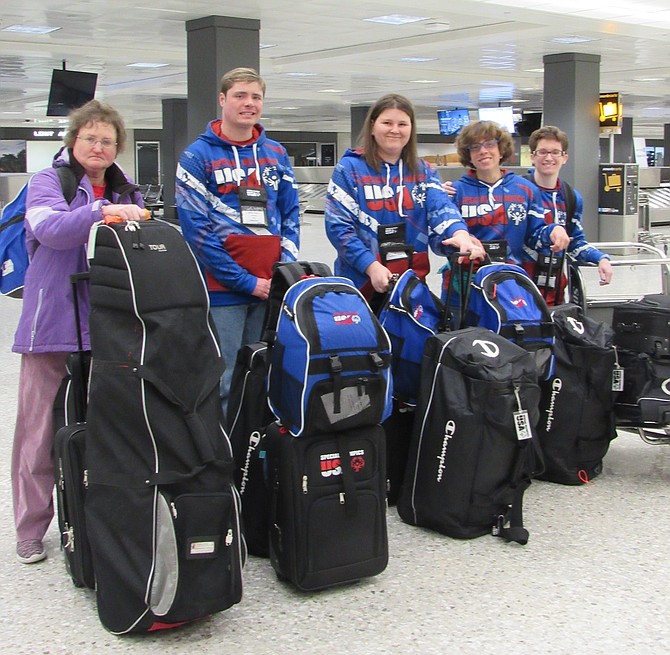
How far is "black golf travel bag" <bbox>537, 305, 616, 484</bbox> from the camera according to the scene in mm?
3773

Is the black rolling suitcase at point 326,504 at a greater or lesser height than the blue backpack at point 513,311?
lesser

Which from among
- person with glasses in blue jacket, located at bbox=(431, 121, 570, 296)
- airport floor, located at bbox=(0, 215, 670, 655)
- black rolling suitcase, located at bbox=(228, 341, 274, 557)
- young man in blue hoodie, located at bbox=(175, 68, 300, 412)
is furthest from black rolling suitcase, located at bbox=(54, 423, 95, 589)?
person with glasses in blue jacket, located at bbox=(431, 121, 570, 296)

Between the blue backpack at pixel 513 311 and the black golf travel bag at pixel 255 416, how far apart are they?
830mm

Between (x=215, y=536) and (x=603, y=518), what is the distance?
1.68 m

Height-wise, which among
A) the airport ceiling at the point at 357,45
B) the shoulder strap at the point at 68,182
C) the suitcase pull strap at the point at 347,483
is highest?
the airport ceiling at the point at 357,45

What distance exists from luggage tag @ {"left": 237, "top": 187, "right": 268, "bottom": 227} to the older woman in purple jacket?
47 cm

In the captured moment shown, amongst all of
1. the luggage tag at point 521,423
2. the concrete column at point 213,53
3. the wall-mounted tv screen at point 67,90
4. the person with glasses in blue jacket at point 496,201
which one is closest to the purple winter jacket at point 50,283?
the luggage tag at point 521,423

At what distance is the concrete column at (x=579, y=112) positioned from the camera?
14148 mm

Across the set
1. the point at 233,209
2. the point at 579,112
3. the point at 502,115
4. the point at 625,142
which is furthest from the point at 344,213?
the point at 625,142

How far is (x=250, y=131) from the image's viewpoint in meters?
3.46

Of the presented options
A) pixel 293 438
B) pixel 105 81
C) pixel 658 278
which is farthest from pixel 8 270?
pixel 105 81

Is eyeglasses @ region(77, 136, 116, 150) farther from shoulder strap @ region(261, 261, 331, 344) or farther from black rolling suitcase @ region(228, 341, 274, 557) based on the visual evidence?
black rolling suitcase @ region(228, 341, 274, 557)

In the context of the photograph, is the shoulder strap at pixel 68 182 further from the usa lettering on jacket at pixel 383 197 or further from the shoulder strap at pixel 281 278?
the usa lettering on jacket at pixel 383 197

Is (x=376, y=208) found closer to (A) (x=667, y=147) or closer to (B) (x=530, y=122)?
(B) (x=530, y=122)
